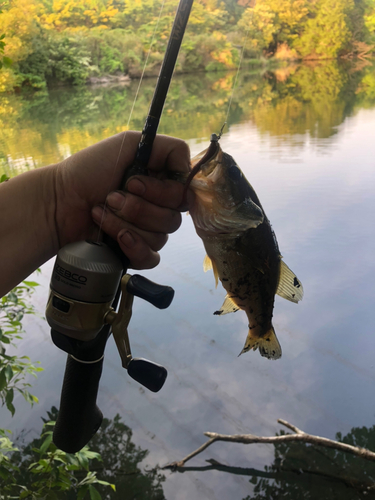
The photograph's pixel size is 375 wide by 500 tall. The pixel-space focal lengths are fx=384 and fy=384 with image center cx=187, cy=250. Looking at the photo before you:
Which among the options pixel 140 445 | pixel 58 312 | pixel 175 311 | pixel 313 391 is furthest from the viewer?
pixel 175 311

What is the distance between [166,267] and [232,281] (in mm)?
3324

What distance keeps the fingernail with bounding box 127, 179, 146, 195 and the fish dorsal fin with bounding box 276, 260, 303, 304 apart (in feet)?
1.81

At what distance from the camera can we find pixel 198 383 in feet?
10.5

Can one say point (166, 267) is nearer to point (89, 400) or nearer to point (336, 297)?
point (336, 297)

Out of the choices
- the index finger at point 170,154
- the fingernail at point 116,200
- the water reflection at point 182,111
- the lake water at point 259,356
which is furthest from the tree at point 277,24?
the fingernail at point 116,200

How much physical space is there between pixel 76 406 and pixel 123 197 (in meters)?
0.59

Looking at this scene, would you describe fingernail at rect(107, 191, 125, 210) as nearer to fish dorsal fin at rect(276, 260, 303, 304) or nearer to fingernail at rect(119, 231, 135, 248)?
fingernail at rect(119, 231, 135, 248)

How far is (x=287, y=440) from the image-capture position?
2.47 meters

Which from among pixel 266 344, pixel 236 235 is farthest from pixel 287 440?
pixel 236 235

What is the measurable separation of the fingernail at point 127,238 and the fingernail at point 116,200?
80 millimetres

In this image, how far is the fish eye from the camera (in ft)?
3.75

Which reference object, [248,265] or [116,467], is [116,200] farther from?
[116,467]

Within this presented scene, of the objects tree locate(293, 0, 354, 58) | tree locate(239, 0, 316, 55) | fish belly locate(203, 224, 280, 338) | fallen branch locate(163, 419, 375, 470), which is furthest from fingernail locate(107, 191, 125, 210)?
tree locate(293, 0, 354, 58)

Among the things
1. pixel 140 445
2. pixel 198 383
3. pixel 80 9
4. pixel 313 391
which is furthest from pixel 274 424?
pixel 80 9
